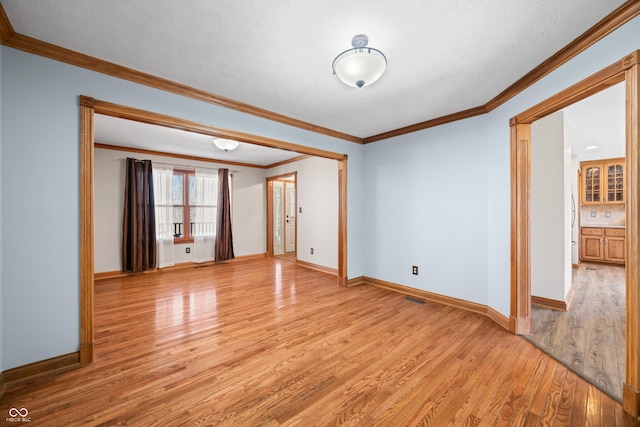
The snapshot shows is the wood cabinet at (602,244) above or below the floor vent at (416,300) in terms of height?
above

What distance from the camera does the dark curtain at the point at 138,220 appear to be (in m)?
5.19

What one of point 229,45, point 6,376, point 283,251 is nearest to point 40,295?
point 6,376

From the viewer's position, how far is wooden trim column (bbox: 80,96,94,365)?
85.4 inches

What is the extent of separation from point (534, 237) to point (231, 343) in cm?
398

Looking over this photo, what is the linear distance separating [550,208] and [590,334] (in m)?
1.51

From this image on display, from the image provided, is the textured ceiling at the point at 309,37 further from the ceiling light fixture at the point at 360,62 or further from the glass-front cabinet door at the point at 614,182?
the glass-front cabinet door at the point at 614,182

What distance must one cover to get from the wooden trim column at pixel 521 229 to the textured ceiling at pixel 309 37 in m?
0.61

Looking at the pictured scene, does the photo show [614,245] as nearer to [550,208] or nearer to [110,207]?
[550,208]

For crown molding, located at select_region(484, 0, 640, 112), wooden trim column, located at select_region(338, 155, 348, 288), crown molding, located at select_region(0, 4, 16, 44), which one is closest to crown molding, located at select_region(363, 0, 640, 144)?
crown molding, located at select_region(484, 0, 640, 112)

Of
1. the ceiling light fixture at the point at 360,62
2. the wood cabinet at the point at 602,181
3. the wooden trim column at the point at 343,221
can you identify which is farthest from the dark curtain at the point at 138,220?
the wood cabinet at the point at 602,181

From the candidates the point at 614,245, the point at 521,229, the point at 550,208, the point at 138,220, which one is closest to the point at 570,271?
the point at 550,208

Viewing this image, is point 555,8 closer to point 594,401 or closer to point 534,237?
point 594,401

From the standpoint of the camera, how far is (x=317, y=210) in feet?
18.9

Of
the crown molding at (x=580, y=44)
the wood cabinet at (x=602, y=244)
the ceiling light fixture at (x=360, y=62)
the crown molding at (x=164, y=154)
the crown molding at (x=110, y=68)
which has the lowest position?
the wood cabinet at (x=602, y=244)
